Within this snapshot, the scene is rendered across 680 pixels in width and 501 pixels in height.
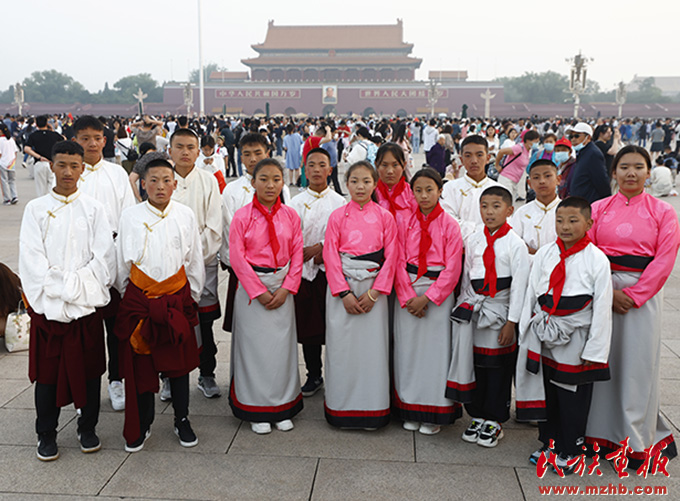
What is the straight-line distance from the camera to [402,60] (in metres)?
52.9

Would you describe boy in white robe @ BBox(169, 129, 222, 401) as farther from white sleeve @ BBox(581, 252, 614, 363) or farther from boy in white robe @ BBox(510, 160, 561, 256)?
white sleeve @ BBox(581, 252, 614, 363)

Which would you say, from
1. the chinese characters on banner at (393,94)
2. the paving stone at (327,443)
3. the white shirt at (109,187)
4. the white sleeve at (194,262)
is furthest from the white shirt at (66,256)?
the chinese characters on banner at (393,94)

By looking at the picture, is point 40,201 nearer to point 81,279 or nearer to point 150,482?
point 81,279

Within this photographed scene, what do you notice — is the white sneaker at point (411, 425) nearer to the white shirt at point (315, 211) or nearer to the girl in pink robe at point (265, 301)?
the girl in pink robe at point (265, 301)

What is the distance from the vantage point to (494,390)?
9.74ft

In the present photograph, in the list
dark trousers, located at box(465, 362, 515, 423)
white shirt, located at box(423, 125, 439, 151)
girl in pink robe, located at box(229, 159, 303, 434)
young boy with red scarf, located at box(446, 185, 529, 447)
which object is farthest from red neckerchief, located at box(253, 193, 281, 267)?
white shirt, located at box(423, 125, 439, 151)

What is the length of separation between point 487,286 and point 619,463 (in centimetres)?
97

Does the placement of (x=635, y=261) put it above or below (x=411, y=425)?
above

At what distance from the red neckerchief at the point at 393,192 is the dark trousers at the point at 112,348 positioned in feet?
5.23

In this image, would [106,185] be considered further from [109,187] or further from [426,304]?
[426,304]

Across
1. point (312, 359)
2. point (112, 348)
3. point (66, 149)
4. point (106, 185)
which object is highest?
point (66, 149)

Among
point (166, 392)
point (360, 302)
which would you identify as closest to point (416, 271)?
point (360, 302)

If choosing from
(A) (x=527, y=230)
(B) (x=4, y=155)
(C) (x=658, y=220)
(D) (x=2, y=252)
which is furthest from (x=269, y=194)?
(B) (x=4, y=155)

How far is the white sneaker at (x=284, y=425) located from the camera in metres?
3.12
